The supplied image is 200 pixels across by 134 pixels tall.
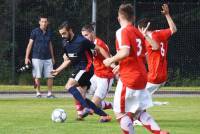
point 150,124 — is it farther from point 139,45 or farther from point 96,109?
point 96,109

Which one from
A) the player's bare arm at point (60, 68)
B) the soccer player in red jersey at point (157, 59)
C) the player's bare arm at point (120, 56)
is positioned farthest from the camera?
the soccer player in red jersey at point (157, 59)

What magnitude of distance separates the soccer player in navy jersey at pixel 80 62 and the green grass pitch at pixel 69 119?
292 mm

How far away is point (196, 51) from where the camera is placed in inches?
1177

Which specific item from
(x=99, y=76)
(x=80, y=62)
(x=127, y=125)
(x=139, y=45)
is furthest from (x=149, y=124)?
(x=99, y=76)

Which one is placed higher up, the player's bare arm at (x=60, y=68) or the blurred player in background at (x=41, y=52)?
the player's bare arm at (x=60, y=68)

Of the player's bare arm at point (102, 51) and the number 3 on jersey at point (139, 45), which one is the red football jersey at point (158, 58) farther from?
the number 3 on jersey at point (139, 45)

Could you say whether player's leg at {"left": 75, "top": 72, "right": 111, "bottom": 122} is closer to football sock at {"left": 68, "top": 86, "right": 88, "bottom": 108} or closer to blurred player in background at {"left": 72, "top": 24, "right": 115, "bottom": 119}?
football sock at {"left": 68, "top": 86, "right": 88, "bottom": 108}

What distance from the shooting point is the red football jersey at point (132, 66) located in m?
10.0

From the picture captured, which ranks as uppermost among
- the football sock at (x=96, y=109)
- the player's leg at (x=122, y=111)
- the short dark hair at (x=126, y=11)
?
the short dark hair at (x=126, y=11)

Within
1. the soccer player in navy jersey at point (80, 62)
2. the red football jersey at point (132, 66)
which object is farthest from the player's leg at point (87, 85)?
the red football jersey at point (132, 66)

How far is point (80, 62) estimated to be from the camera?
46.5ft

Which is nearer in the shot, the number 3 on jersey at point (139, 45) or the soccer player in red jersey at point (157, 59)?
the number 3 on jersey at point (139, 45)

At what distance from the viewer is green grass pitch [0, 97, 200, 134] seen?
12.4 m

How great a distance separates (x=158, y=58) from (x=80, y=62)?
145 centimetres
